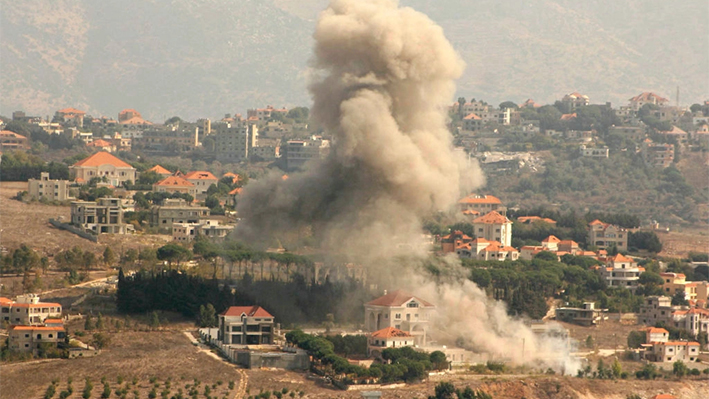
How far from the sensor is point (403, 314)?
70.8 m

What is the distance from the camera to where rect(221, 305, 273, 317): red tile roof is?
6994 centimetres

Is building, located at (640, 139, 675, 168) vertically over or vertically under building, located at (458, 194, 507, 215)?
over

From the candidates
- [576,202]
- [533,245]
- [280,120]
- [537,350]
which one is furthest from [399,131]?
[280,120]

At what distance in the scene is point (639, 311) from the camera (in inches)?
3342

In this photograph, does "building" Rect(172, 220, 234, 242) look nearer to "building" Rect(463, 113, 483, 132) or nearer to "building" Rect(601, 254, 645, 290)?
"building" Rect(601, 254, 645, 290)

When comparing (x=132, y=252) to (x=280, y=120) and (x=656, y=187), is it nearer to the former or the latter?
(x=656, y=187)

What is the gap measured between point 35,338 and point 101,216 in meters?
25.4

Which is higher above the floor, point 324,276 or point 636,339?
point 324,276

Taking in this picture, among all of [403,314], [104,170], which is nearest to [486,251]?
[403,314]

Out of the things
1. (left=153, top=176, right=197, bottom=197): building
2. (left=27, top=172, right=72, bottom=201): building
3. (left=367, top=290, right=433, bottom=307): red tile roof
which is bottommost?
(left=367, top=290, right=433, bottom=307): red tile roof

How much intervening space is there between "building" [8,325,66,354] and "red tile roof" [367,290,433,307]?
41.9 feet

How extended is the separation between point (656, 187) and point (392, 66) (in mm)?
76133

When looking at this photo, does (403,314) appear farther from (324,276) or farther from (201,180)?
(201,180)

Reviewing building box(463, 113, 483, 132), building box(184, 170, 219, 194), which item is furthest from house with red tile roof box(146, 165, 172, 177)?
building box(463, 113, 483, 132)
